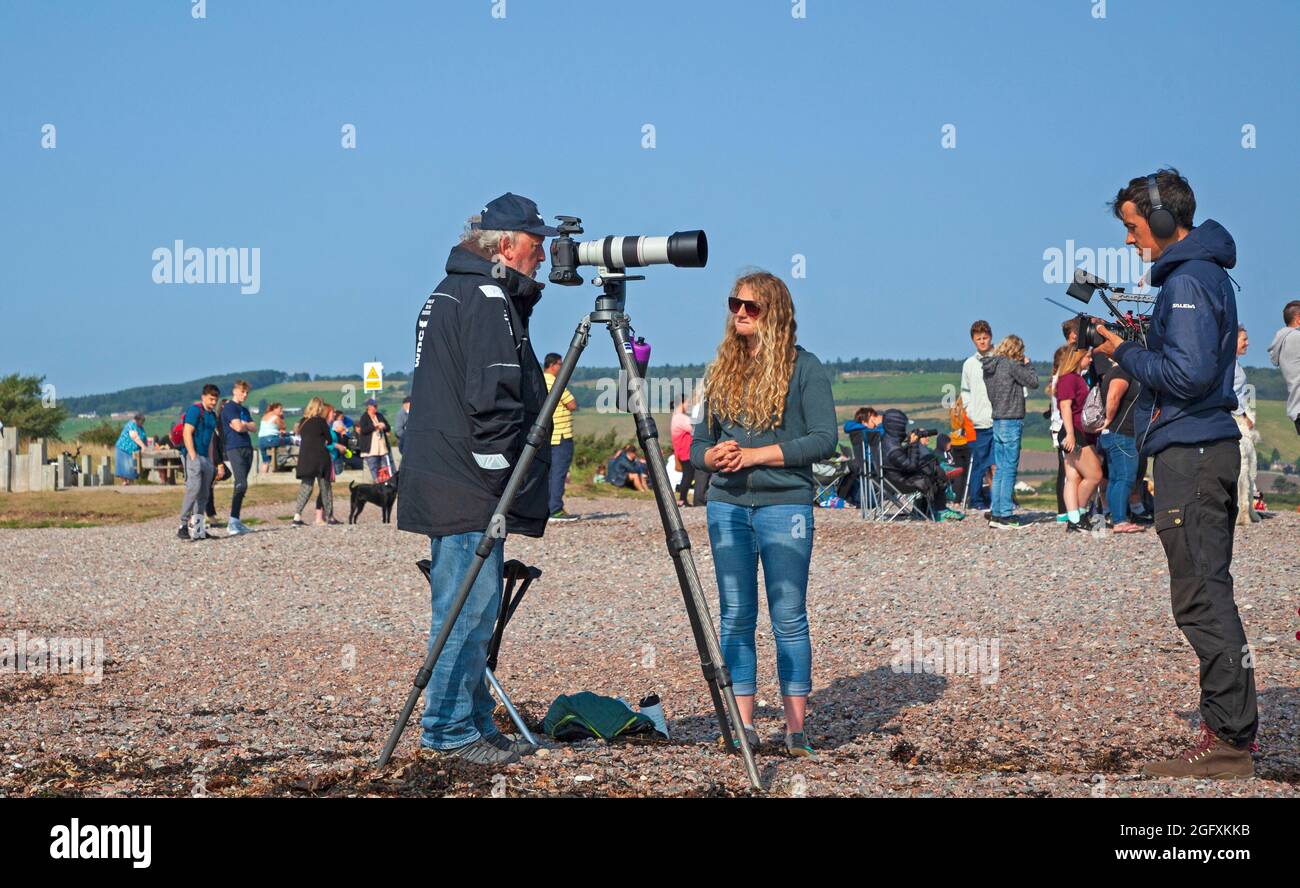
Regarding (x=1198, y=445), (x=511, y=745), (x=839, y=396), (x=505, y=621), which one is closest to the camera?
(x=1198, y=445)

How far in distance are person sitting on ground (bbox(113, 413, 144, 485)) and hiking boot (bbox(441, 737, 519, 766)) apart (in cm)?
3008

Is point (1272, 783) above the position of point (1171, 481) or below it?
below

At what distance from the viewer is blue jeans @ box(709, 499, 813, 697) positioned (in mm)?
6367

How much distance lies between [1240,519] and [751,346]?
1263 cm

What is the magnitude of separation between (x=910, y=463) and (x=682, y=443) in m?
5.03

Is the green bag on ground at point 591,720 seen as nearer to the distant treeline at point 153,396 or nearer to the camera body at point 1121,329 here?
the camera body at point 1121,329

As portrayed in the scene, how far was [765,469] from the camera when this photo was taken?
6363mm

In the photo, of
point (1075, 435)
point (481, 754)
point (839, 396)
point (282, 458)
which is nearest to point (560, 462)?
point (1075, 435)

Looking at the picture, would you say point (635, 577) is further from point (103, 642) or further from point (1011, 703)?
point (1011, 703)

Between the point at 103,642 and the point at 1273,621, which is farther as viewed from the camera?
the point at 103,642

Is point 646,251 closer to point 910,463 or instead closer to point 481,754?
point 481,754

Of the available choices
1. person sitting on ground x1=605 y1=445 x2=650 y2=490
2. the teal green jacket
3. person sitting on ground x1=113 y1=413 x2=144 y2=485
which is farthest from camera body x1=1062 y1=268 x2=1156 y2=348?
person sitting on ground x1=113 y1=413 x2=144 y2=485
